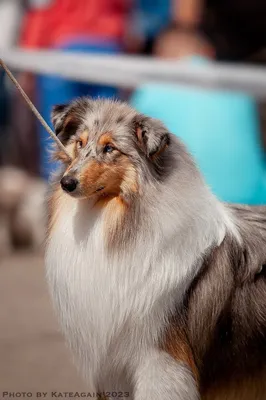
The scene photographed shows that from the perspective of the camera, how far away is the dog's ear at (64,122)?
11.9 feet

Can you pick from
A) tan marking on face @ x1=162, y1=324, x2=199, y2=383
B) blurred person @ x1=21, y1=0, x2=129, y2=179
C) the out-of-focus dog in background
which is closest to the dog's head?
tan marking on face @ x1=162, y1=324, x2=199, y2=383

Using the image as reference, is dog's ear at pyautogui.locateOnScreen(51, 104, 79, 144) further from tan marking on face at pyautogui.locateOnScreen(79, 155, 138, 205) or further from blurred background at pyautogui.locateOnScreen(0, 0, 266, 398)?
blurred background at pyautogui.locateOnScreen(0, 0, 266, 398)

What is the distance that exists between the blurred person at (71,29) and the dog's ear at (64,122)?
525 cm

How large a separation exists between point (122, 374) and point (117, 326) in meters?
0.20

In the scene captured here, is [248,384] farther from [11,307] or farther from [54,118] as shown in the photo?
[11,307]

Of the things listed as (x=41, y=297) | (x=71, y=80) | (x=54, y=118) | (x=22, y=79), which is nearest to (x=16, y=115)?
(x=22, y=79)

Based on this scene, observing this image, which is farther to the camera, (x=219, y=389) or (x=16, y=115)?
(x=16, y=115)

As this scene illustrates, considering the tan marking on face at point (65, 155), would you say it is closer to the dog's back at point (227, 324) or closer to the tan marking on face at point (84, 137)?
the tan marking on face at point (84, 137)

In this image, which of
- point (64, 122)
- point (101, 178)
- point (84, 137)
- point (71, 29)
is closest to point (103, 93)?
point (71, 29)

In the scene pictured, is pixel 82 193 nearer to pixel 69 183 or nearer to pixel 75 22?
pixel 69 183

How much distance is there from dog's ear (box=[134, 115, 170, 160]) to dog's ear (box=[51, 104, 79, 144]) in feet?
0.79

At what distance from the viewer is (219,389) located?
3.69m

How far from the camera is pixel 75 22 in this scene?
9.56m

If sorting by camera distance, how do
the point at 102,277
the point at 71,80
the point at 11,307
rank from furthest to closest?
the point at 71,80, the point at 11,307, the point at 102,277
